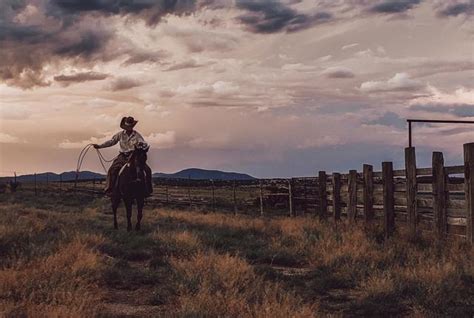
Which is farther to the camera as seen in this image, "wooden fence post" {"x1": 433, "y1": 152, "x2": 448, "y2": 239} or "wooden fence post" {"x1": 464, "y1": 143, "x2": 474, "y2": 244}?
"wooden fence post" {"x1": 433, "y1": 152, "x2": 448, "y2": 239}

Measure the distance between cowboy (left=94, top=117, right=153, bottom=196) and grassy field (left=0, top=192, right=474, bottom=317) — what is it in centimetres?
381

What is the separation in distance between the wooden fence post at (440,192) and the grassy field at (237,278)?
0.36 meters

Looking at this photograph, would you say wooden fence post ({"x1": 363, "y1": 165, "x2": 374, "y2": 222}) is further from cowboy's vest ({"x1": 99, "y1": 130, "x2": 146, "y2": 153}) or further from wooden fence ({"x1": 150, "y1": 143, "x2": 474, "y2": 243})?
cowboy's vest ({"x1": 99, "y1": 130, "x2": 146, "y2": 153})

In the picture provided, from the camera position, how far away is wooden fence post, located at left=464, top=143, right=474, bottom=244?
37.7 feet

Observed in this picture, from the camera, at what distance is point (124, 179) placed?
1705 centimetres

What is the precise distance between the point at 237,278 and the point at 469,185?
19.4ft

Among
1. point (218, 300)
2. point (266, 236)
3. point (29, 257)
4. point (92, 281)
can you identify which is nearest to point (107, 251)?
point (29, 257)

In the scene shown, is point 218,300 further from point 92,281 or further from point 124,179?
point 124,179

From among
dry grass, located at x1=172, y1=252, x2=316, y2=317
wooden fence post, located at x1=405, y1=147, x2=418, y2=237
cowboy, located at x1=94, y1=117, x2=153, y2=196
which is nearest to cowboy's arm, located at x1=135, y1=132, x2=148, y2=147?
cowboy, located at x1=94, y1=117, x2=153, y2=196

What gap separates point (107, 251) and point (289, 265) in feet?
13.2

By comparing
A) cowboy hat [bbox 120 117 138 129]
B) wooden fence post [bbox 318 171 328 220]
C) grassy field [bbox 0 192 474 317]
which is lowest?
grassy field [bbox 0 192 474 317]

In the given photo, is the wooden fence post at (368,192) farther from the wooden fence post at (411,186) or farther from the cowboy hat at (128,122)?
the cowboy hat at (128,122)

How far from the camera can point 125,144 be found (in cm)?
1697

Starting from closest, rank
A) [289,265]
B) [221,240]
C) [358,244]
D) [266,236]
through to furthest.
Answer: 1. [289,265]
2. [358,244]
3. [221,240]
4. [266,236]
